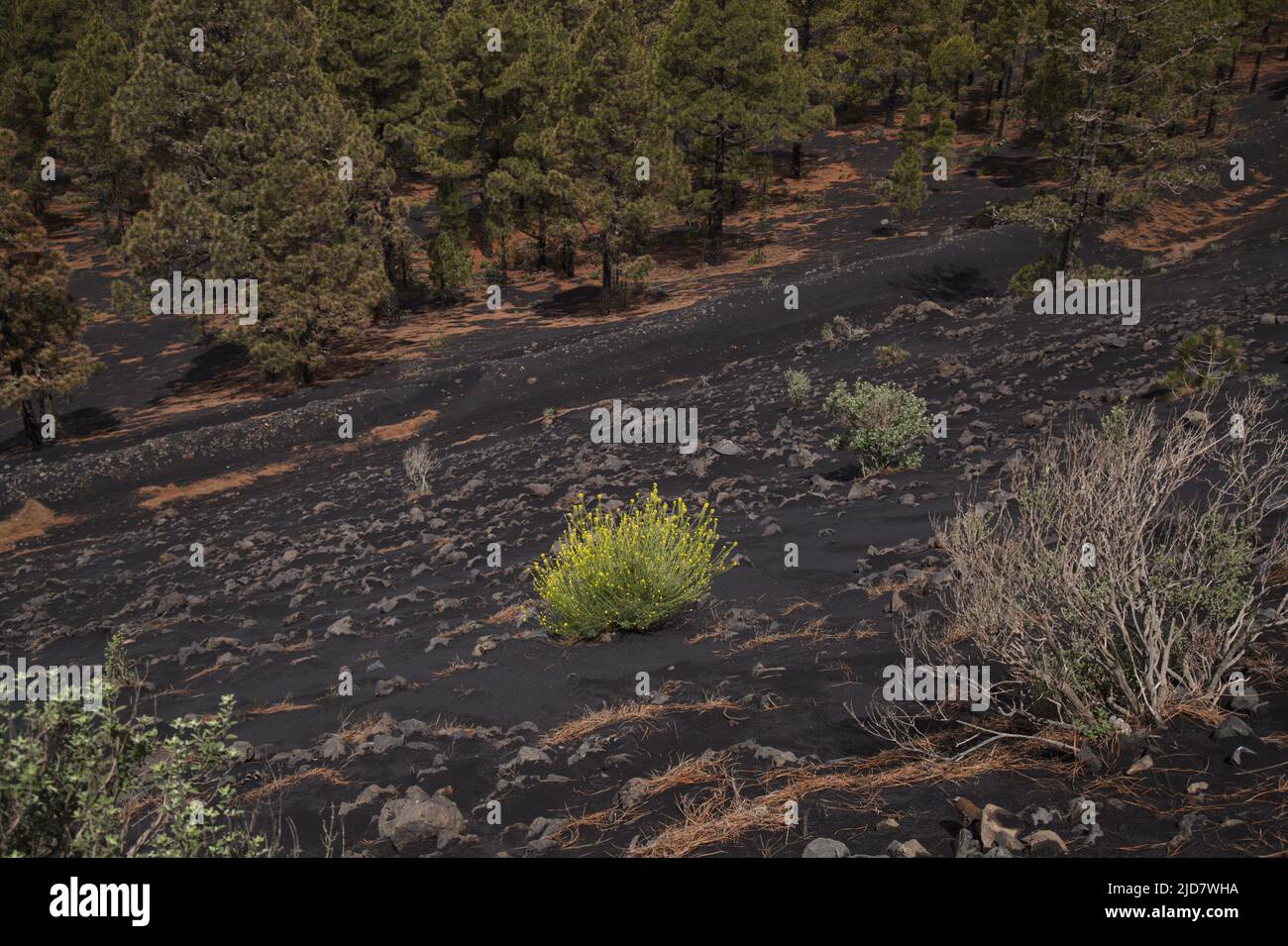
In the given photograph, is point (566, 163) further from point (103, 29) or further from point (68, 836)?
point (103, 29)

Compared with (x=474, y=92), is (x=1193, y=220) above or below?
below

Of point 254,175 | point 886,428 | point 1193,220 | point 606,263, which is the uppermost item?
point 1193,220

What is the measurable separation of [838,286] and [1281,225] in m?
16.6

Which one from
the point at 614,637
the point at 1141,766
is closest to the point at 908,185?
the point at 614,637

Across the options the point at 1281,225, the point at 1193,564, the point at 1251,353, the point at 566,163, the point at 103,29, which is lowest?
the point at 1193,564

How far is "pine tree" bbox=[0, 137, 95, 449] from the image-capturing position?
22.0 m

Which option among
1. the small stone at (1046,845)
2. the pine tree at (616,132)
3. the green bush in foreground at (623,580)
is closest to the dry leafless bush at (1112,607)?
the small stone at (1046,845)

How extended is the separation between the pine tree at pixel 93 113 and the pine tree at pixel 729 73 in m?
27.1

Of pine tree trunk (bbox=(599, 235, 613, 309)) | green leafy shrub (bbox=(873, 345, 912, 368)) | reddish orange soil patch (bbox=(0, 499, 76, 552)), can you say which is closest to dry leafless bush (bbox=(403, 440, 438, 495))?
reddish orange soil patch (bbox=(0, 499, 76, 552))

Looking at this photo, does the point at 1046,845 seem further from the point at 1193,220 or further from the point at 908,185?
the point at 1193,220

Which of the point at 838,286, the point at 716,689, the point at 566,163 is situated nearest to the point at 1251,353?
the point at 716,689

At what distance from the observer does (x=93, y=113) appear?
43.2 meters

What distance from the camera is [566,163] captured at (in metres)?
29.2

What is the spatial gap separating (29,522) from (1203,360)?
21.4m
